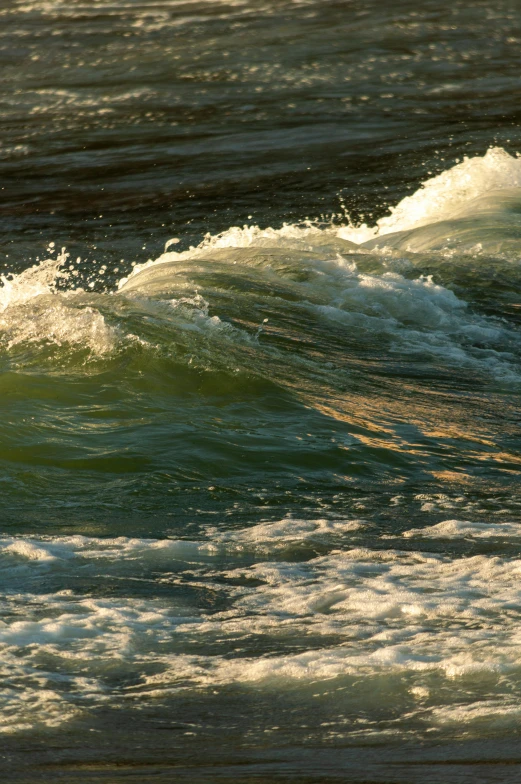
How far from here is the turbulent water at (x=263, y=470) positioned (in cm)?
317

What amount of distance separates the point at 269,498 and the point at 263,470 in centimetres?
31

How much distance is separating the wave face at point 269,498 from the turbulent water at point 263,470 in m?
0.01

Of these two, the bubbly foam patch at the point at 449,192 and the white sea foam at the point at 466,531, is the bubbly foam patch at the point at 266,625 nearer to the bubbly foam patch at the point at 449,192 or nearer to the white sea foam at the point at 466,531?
the white sea foam at the point at 466,531

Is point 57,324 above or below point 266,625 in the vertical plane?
above

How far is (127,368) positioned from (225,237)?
201 inches

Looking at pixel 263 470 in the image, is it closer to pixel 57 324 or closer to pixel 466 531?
pixel 466 531

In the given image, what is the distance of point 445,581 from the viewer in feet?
13.6

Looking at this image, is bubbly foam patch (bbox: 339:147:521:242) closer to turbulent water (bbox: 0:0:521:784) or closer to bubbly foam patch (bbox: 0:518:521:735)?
turbulent water (bbox: 0:0:521:784)

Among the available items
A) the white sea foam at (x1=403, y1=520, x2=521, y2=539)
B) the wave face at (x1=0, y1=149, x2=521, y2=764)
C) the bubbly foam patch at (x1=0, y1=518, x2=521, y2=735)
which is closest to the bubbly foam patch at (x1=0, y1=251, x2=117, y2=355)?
the wave face at (x1=0, y1=149, x2=521, y2=764)

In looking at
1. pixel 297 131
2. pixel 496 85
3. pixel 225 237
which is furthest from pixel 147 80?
pixel 225 237

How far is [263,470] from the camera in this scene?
5.25 meters

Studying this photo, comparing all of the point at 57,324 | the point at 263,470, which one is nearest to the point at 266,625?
the point at 263,470

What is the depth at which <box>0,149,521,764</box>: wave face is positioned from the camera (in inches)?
134

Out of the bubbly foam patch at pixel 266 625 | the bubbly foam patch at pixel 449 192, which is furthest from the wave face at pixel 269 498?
the bubbly foam patch at pixel 449 192
